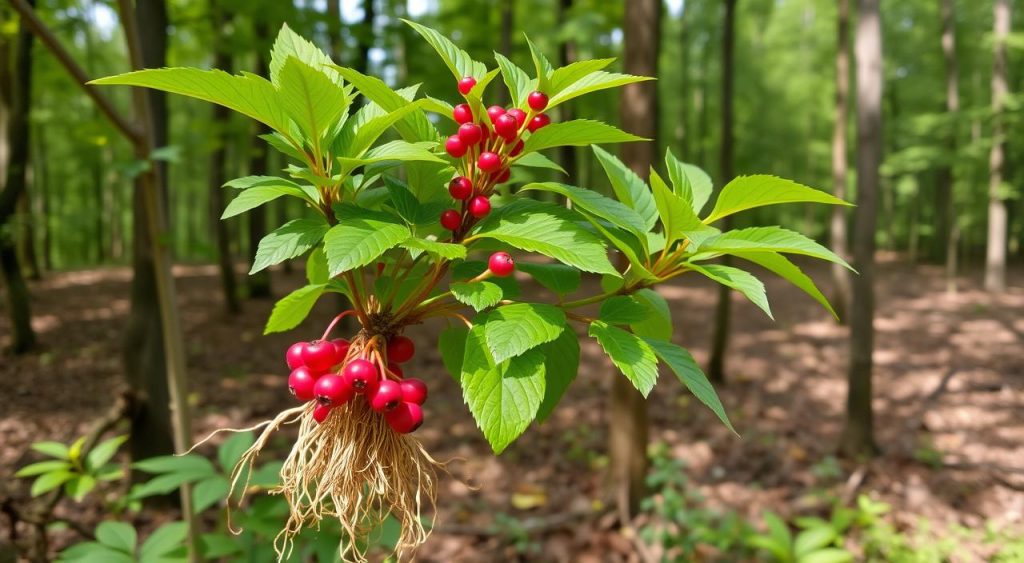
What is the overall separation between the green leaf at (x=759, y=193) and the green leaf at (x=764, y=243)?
47 millimetres

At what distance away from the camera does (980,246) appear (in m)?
26.9

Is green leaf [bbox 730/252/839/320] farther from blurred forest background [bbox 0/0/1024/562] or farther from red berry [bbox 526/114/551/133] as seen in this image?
blurred forest background [bbox 0/0/1024/562]

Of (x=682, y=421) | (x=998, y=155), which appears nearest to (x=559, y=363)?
(x=682, y=421)

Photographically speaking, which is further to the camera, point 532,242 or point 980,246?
point 980,246

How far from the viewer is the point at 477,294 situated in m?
0.79

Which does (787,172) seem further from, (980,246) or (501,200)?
(501,200)

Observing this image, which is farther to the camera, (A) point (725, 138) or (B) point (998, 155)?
(B) point (998, 155)

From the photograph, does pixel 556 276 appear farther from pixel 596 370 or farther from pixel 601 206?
pixel 596 370

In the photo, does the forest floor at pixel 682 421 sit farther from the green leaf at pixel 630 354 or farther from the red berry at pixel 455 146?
the red berry at pixel 455 146

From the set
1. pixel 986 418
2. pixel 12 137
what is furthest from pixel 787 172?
Answer: pixel 12 137

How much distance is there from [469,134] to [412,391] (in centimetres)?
39

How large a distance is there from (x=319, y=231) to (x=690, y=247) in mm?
616

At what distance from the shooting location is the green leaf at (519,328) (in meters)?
0.71

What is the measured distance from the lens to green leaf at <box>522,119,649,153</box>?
0.87 m
